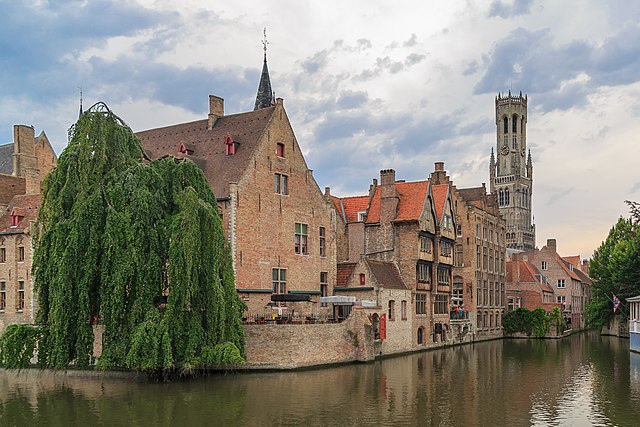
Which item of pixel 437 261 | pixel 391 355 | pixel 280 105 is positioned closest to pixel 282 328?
pixel 391 355

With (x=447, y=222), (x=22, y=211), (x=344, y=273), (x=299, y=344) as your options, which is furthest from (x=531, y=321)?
(x=22, y=211)

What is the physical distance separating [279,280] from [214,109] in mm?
11934

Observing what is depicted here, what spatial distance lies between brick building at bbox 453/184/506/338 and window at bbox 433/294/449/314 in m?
3.45

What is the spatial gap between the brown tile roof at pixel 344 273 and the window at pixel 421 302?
5231 mm

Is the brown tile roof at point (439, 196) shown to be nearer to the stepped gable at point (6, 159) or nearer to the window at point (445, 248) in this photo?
the window at point (445, 248)

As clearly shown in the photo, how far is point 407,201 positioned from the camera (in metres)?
47.8

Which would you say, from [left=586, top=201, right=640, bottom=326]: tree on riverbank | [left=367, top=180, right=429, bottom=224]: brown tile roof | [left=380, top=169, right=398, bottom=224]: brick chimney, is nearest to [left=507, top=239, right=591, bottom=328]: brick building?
[left=586, top=201, right=640, bottom=326]: tree on riverbank

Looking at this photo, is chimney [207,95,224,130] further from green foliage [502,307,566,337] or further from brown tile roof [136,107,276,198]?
green foliage [502,307,566,337]

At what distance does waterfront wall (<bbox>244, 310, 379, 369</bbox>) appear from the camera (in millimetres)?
33594

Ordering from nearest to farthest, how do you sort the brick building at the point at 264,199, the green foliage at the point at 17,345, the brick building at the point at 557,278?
the green foliage at the point at 17,345, the brick building at the point at 264,199, the brick building at the point at 557,278

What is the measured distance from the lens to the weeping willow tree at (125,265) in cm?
2772

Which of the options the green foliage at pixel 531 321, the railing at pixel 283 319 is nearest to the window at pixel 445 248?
the railing at pixel 283 319

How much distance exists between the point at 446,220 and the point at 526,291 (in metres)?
24.3

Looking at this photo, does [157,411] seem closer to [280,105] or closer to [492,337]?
[280,105]
